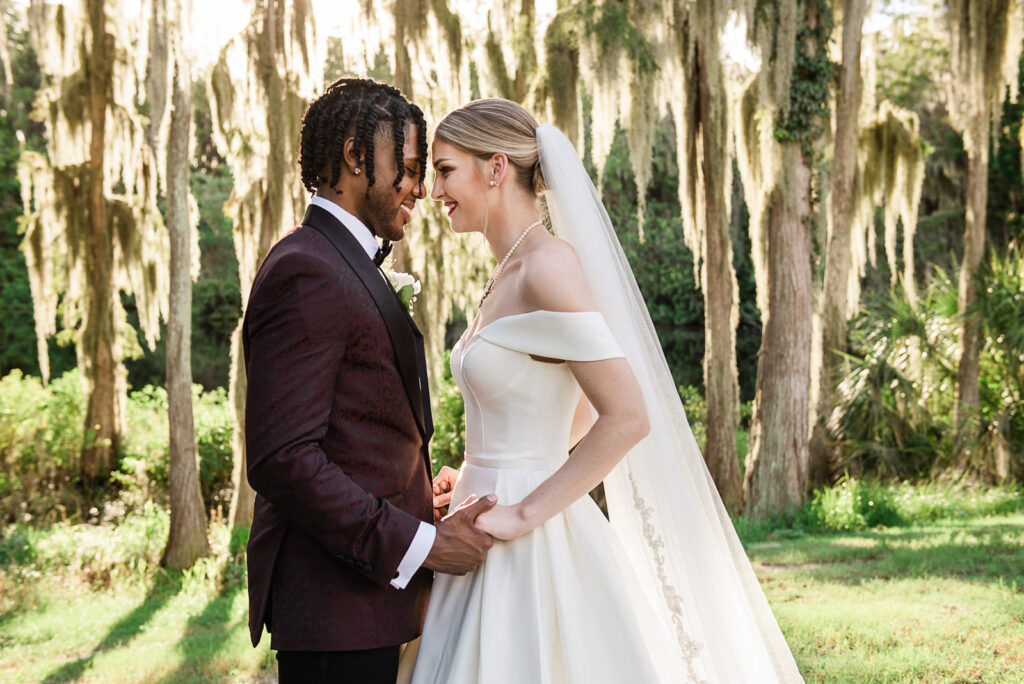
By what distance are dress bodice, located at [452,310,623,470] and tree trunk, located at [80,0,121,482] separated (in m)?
10.3

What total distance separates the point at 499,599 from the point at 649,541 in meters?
0.43

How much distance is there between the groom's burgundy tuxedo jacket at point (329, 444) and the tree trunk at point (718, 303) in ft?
26.5

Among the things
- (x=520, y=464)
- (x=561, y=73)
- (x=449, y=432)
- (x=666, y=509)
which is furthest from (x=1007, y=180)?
(x=520, y=464)

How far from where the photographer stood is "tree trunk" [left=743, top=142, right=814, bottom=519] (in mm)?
9078

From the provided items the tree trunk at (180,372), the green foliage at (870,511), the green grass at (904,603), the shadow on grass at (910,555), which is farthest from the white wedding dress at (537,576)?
the green foliage at (870,511)

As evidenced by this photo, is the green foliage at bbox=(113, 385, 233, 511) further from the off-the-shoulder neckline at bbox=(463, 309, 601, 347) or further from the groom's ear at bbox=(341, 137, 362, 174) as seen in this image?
the groom's ear at bbox=(341, 137, 362, 174)

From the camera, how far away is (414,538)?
5.71 ft

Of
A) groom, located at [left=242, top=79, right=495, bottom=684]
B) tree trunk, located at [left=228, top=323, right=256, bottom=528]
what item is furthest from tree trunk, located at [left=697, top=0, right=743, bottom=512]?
groom, located at [left=242, top=79, right=495, bottom=684]

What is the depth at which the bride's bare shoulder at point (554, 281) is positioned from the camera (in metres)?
2.00

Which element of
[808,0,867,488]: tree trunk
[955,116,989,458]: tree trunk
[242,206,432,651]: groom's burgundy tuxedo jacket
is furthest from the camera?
[955,116,989,458]: tree trunk

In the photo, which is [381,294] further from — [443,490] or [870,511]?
[870,511]

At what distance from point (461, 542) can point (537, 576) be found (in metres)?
0.23

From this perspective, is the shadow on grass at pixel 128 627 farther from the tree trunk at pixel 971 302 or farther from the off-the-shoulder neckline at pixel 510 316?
the tree trunk at pixel 971 302

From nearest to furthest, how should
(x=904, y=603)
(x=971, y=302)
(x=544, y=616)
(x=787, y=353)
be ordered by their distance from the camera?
1. (x=544, y=616)
2. (x=904, y=603)
3. (x=787, y=353)
4. (x=971, y=302)
